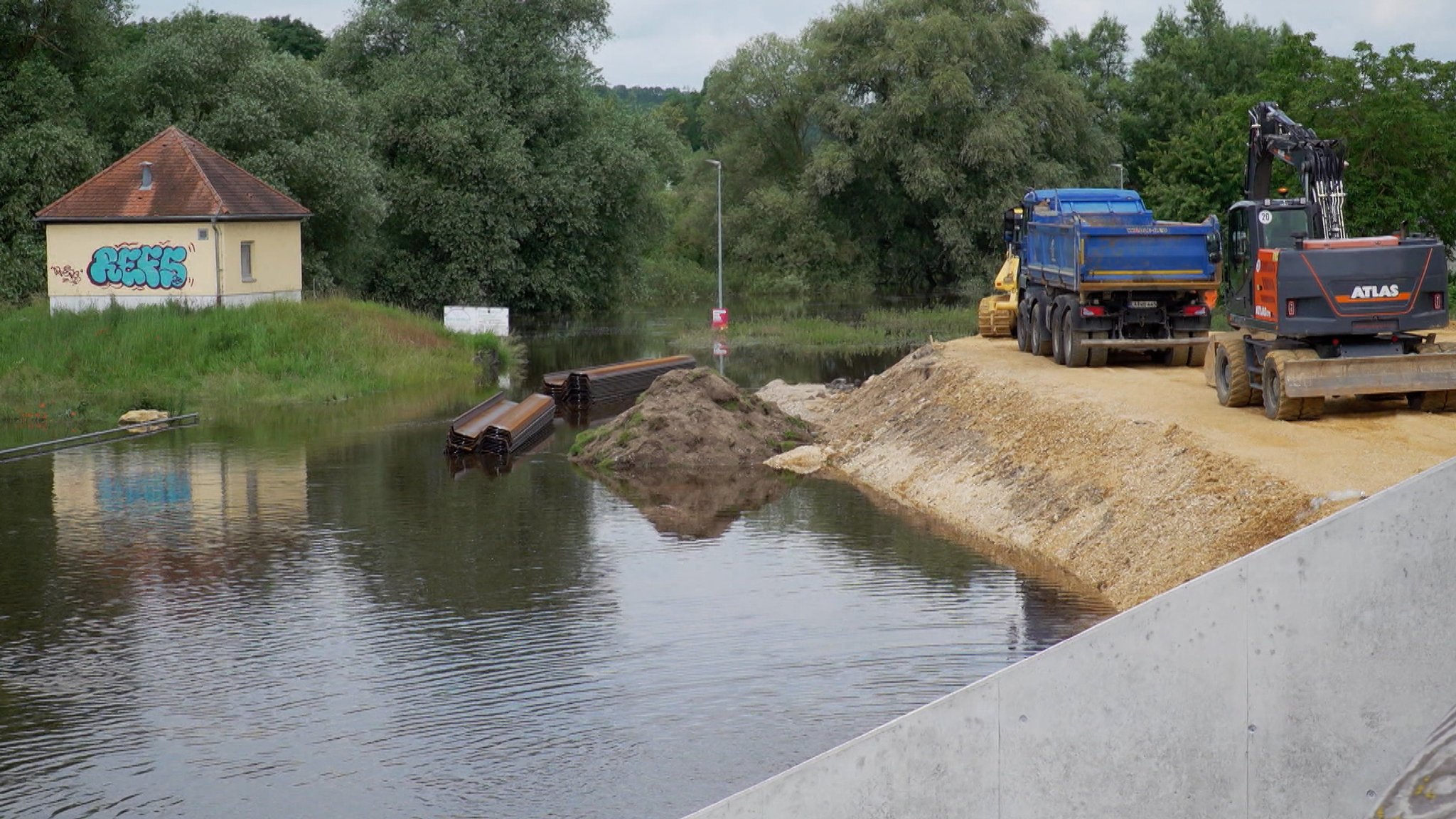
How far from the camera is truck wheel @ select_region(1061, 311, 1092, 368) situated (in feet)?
82.8

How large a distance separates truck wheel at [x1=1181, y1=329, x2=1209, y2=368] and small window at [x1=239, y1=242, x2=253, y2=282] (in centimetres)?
2479

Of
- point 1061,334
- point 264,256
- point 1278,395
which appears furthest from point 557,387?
point 1278,395

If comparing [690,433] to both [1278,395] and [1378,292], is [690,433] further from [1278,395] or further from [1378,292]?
[1378,292]

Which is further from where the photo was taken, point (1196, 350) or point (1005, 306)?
point (1005, 306)

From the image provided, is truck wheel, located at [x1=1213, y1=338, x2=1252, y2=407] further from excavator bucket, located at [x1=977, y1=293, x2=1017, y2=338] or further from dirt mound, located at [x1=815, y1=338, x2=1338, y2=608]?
excavator bucket, located at [x1=977, y1=293, x2=1017, y2=338]

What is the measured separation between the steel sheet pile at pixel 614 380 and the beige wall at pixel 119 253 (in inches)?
421

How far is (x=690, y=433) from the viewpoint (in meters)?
25.3

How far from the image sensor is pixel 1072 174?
66688mm

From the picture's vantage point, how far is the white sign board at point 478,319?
1821 inches

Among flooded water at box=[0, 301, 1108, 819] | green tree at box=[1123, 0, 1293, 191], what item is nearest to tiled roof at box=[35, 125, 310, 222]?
flooded water at box=[0, 301, 1108, 819]

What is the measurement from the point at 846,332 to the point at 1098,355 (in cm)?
2451

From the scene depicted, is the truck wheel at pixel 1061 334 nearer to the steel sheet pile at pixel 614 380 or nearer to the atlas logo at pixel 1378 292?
the atlas logo at pixel 1378 292

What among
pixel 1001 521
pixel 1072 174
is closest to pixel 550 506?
pixel 1001 521

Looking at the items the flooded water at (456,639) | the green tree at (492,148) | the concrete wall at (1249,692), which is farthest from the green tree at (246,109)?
the concrete wall at (1249,692)
